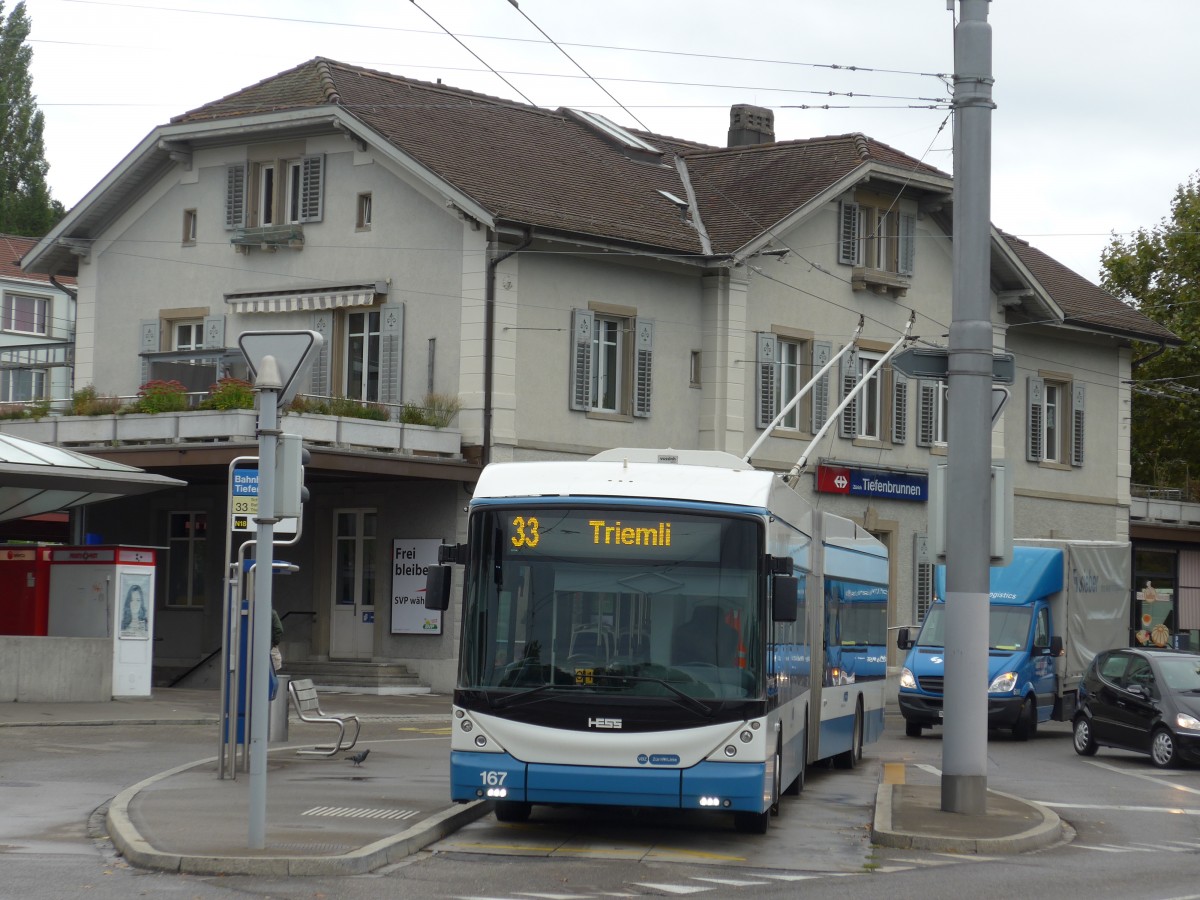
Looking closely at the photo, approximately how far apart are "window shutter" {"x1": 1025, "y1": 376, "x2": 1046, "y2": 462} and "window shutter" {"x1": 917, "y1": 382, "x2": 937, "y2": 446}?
3.38 meters

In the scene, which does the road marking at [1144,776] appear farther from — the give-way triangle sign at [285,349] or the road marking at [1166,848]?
the give-way triangle sign at [285,349]

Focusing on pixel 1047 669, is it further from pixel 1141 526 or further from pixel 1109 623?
pixel 1141 526

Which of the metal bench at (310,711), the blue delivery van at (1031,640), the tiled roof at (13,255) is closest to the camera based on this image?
the metal bench at (310,711)

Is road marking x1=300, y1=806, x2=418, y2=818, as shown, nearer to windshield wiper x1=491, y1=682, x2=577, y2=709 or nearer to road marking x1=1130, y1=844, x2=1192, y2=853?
windshield wiper x1=491, y1=682, x2=577, y2=709

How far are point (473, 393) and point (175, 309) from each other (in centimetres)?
765

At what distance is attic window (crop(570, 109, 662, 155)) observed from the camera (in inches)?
1598

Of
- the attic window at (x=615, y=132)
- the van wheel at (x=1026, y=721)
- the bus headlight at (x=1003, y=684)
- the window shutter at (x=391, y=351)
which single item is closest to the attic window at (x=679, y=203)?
the attic window at (x=615, y=132)

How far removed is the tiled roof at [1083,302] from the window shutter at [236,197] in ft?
60.7

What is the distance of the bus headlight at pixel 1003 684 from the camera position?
27891 mm

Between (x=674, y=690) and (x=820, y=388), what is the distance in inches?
1014

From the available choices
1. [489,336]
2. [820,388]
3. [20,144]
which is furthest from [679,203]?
[20,144]

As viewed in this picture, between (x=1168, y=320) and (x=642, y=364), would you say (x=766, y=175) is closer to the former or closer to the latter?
(x=642, y=364)

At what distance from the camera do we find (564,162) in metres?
37.5


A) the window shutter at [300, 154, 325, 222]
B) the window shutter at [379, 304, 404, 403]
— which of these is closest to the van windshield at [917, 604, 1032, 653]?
the window shutter at [379, 304, 404, 403]
